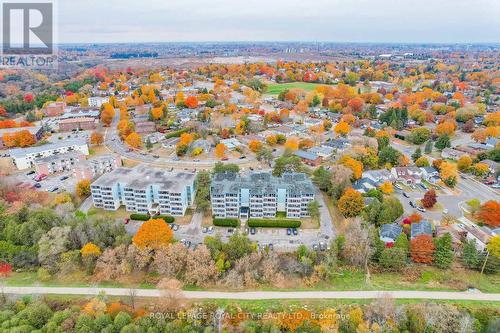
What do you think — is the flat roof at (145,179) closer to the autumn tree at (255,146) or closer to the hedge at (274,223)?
the hedge at (274,223)

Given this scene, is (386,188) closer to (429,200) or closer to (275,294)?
(429,200)

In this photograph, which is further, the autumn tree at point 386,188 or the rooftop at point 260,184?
the autumn tree at point 386,188

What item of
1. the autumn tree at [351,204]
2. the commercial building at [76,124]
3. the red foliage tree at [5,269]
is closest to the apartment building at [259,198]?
the autumn tree at [351,204]

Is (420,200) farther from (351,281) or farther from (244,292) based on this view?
(244,292)

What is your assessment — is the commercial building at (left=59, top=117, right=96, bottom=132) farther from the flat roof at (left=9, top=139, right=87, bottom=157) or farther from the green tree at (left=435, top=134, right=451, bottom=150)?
the green tree at (left=435, top=134, right=451, bottom=150)

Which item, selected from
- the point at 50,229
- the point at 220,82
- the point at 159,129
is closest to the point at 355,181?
the point at 50,229

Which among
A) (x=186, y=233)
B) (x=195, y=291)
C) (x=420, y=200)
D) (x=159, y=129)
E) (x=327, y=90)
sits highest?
(x=327, y=90)

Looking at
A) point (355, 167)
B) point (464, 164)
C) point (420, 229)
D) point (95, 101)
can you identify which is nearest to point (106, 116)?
point (95, 101)
